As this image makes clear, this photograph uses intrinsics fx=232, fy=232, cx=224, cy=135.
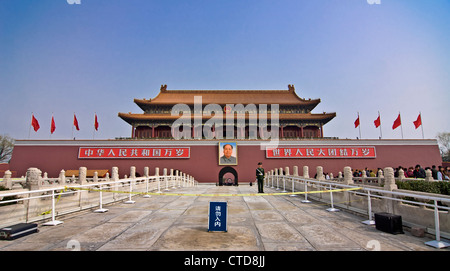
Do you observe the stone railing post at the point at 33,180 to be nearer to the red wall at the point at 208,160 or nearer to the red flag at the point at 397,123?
the red wall at the point at 208,160

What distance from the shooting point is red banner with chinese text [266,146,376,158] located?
2634 centimetres

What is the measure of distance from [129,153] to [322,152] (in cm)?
2175

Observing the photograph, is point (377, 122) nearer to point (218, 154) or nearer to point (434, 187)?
point (218, 154)

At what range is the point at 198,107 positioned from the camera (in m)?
31.9

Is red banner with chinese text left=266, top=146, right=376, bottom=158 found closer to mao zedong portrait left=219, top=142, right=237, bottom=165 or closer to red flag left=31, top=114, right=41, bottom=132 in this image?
mao zedong portrait left=219, top=142, right=237, bottom=165

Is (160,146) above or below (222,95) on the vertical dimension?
below

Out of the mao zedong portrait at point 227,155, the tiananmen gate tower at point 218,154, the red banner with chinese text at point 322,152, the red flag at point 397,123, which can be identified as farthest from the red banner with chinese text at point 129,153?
the red flag at point 397,123

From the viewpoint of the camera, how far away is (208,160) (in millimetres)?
26172

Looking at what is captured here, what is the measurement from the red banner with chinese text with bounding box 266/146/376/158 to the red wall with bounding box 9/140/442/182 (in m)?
0.46

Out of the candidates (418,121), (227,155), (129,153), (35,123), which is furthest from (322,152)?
(35,123)
